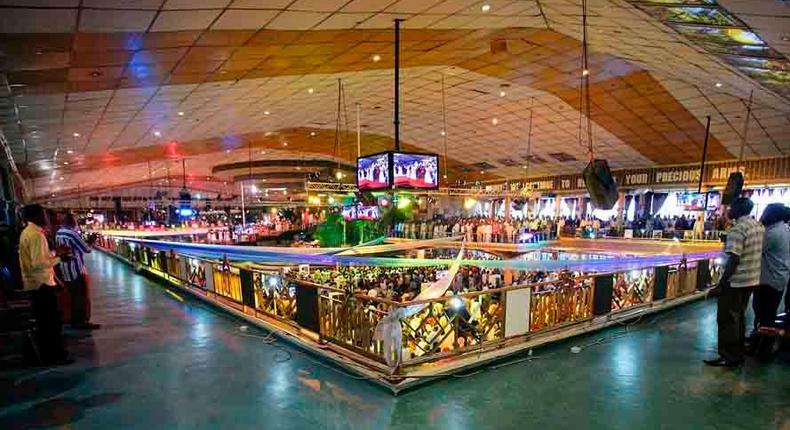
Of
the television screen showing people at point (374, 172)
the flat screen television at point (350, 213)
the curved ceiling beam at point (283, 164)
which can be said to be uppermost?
the curved ceiling beam at point (283, 164)

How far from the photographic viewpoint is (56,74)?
5.50 metres

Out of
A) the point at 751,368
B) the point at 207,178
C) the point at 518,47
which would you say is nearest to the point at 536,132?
the point at 518,47

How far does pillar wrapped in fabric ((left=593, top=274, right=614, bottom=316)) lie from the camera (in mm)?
5074

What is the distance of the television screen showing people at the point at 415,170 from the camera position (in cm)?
723

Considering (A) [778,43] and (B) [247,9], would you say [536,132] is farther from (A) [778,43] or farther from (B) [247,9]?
(B) [247,9]

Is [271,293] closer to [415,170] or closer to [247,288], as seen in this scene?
[247,288]

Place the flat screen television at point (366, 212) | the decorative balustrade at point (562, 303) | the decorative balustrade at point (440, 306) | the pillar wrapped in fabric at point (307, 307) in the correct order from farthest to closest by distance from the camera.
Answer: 1. the flat screen television at point (366, 212)
2. the decorative balustrade at point (562, 303)
3. the pillar wrapped in fabric at point (307, 307)
4. the decorative balustrade at point (440, 306)

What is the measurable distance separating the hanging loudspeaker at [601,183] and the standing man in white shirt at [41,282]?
20.5ft

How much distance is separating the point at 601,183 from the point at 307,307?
165 inches

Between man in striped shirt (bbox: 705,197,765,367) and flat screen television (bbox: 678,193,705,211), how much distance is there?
1526 centimetres

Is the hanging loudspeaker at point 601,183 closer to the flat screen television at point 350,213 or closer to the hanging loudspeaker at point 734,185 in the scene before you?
the hanging loudspeaker at point 734,185

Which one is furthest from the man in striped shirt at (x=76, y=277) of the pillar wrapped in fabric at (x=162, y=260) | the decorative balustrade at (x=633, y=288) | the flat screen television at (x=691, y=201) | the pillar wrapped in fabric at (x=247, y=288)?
the flat screen television at (x=691, y=201)

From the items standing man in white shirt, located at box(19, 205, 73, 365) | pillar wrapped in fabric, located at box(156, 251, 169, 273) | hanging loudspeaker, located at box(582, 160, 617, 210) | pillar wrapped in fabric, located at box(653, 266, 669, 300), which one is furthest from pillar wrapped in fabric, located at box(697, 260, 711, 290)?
pillar wrapped in fabric, located at box(156, 251, 169, 273)

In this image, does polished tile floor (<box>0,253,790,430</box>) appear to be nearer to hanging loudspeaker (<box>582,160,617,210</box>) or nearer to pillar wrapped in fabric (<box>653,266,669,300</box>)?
pillar wrapped in fabric (<box>653,266,669,300</box>)
